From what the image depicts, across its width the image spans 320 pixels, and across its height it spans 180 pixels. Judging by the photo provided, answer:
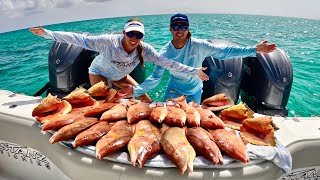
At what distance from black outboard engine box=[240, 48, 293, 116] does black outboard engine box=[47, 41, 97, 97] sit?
2833mm

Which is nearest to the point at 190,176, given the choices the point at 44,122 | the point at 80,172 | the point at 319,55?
the point at 80,172

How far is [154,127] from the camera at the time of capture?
6.66 ft

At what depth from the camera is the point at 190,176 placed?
1724 millimetres

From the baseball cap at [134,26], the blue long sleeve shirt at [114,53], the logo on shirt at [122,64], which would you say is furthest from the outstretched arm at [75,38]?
the baseball cap at [134,26]

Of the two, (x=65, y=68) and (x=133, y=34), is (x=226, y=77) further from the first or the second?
(x=65, y=68)

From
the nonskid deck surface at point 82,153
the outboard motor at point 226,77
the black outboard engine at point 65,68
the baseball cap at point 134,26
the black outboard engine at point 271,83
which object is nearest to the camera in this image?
the nonskid deck surface at point 82,153

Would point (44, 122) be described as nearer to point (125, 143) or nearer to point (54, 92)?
point (125, 143)

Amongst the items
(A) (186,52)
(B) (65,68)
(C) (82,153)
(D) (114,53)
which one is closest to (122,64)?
(D) (114,53)

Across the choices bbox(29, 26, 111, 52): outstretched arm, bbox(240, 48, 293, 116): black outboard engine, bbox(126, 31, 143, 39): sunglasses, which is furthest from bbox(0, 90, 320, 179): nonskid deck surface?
bbox(126, 31, 143, 39): sunglasses

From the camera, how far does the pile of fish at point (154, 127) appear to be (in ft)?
5.77

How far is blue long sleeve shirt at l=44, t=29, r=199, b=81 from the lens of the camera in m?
2.97

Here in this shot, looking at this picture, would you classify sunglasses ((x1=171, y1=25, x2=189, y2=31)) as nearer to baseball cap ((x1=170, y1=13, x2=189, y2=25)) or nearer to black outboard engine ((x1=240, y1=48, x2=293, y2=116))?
baseball cap ((x1=170, y1=13, x2=189, y2=25))

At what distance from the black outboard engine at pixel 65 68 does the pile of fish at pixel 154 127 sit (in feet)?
5.62

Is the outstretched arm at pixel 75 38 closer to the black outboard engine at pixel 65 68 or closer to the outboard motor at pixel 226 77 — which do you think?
the black outboard engine at pixel 65 68
